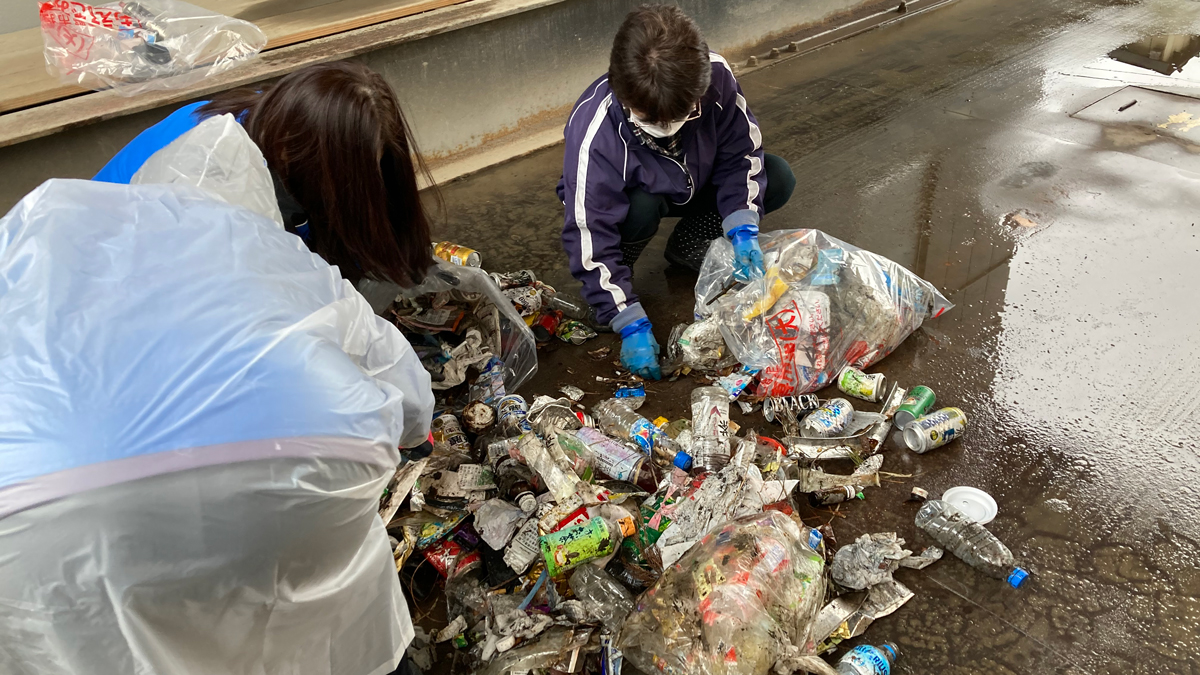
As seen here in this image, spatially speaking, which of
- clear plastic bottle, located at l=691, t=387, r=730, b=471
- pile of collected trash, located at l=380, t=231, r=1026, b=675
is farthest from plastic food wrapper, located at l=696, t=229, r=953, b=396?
clear plastic bottle, located at l=691, t=387, r=730, b=471

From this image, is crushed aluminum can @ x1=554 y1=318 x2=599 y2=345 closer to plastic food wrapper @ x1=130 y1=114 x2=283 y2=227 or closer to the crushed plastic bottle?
the crushed plastic bottle

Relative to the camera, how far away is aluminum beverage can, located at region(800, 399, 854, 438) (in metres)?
2.21

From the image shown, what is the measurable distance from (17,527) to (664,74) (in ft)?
5.96

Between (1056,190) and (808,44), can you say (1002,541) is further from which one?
(808,44)

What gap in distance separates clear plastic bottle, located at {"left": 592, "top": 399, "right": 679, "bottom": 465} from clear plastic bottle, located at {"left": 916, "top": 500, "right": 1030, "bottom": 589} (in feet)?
2.19

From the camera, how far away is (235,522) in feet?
3.31

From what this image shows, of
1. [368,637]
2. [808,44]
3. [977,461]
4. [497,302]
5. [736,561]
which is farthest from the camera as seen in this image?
[808,44]

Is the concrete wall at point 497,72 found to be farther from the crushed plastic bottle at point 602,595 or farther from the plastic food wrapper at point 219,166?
the crushed plastic bottle at point 602,595

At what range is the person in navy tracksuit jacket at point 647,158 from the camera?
87.6 inches

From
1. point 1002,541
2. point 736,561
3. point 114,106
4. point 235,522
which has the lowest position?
point 1002,541

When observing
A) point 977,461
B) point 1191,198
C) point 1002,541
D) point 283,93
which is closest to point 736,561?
point 1002,541

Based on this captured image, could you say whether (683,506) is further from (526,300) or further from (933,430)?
(526,300)

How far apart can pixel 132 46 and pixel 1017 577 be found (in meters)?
3.60

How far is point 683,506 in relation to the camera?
188 centimetres
